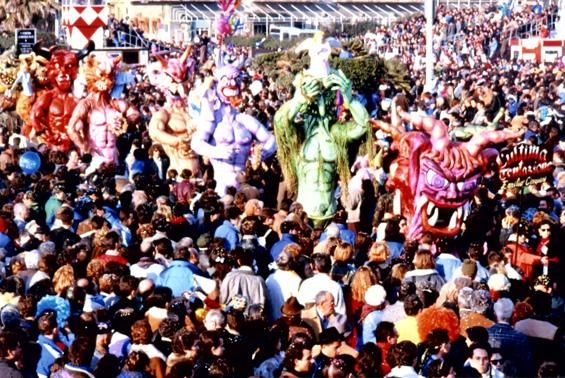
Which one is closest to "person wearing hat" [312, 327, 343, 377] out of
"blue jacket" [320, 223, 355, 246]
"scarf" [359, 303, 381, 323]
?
"scarf" [359, 303, 381, 323]

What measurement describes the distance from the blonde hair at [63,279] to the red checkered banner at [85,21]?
7962 millimetres

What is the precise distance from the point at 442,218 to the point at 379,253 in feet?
7.10

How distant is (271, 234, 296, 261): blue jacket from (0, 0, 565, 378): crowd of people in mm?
30

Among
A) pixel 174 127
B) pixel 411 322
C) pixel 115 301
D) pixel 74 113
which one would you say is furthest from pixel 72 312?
pixel 74 113

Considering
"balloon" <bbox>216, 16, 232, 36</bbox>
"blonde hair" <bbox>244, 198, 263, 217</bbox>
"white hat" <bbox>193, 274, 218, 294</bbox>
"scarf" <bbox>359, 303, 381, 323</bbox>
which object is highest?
"balloon" <bbox>216, 16, 232, 36</bbox>

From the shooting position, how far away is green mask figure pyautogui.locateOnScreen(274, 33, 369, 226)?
13523mm

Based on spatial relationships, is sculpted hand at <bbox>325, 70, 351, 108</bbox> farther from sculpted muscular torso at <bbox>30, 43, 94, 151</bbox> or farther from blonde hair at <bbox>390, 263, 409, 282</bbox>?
sculpted muscular torso at <bbox>30, 43, 94, 151</bbox>

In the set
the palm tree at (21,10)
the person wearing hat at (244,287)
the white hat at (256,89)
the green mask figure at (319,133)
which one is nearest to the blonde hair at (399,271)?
the person wearing hat at (244,287)

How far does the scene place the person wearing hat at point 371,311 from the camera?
29.7 feet

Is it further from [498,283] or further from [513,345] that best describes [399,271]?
[513,345]

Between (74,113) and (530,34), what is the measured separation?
2944 cm

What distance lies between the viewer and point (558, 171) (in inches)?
580

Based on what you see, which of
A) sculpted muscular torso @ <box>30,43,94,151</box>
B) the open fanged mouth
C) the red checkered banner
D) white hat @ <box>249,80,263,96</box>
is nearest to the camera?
the open fanged mouth

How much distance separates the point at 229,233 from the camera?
453 inches
